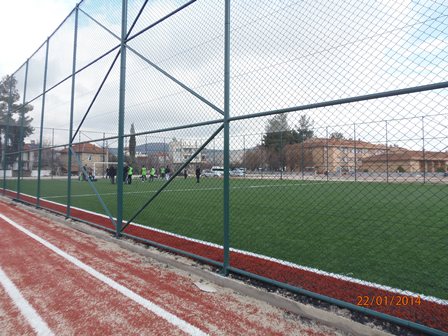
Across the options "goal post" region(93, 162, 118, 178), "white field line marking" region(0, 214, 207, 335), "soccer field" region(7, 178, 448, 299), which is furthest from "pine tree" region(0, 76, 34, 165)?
"goal post" region(93, 162, 118, 178)

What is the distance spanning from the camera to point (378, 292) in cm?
315

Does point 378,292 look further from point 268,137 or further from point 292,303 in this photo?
point 268,137

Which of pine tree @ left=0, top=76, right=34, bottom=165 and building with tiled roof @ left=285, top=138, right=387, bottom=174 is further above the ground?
pine tree @ left=0, top=76, right=34, bottom=165

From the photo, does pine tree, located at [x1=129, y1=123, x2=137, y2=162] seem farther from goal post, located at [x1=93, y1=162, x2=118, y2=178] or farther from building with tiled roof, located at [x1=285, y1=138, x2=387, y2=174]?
goal post, located at [x1=93, y1=162, x2=118, y2=178]

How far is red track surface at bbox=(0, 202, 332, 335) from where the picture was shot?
8.73ft

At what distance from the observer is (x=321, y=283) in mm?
3389

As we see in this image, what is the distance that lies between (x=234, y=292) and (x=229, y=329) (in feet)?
2.71

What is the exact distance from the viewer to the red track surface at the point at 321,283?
2.66m

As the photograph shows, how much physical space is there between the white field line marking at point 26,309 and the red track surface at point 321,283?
2.24 m

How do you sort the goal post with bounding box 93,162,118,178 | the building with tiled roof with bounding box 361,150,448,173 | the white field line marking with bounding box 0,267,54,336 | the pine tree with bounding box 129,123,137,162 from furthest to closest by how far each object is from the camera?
1. the goal post with bounding box 93,162,118,178
2. the pine tree with bounding box 129,123,137,162
3. the building with tiled roof with bounding box 361,150,448,173
4. the white field line marking with bounding box 0,267,54,336

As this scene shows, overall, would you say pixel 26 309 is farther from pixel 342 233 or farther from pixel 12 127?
pixel 12 127

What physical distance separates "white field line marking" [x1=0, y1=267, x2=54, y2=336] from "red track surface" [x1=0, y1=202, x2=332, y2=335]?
4cm

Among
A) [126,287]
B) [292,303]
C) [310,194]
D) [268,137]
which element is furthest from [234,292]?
[310,194]

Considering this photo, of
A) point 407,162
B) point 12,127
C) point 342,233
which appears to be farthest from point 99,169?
point 407,162
